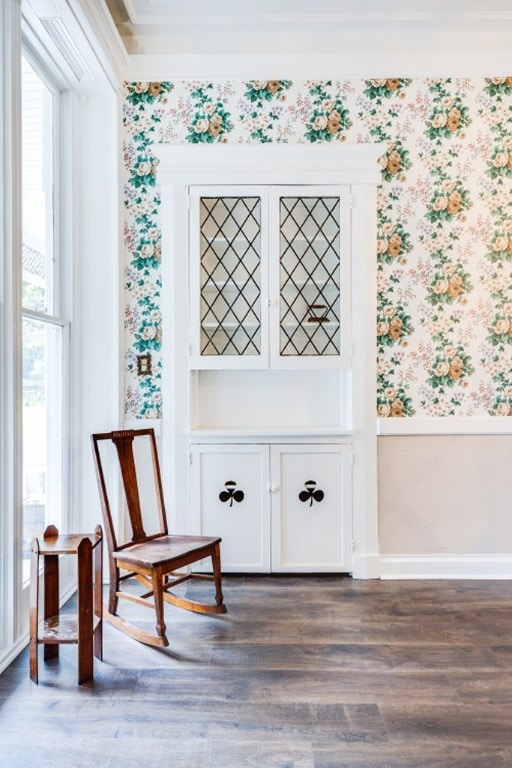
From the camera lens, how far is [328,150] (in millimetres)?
3094

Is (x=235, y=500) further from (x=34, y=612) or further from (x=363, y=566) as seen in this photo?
(x=34, y=612)

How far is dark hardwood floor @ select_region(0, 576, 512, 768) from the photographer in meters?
1.69

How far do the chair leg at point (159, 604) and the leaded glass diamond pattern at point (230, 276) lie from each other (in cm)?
129

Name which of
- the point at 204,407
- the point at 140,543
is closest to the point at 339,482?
the point at 204,407

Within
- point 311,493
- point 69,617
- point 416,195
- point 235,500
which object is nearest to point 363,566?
point 311,493

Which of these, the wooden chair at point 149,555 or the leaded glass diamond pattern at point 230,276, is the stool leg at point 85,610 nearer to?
the wooden chair at point 149,555

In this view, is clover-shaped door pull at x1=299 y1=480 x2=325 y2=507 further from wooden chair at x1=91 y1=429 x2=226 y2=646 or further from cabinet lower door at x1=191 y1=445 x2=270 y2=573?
wooden chair at x1=91 y1=429 x2=226 y2=646

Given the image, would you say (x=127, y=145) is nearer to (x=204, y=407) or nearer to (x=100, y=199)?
(x=100, y=199)

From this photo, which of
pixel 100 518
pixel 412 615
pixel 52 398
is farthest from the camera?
pixel 100 518

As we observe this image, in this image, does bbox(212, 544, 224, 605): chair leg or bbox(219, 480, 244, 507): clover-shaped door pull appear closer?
bbox(212, 544, 224, 605): chair leg

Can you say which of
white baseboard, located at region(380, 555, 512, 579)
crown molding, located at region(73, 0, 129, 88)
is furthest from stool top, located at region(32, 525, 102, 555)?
crown molding, located at region(73, 0, 129, 88)

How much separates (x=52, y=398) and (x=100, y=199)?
1152mm

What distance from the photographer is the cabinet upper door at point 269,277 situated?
3.09 m

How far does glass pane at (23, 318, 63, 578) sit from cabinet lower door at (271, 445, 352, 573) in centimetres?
122
